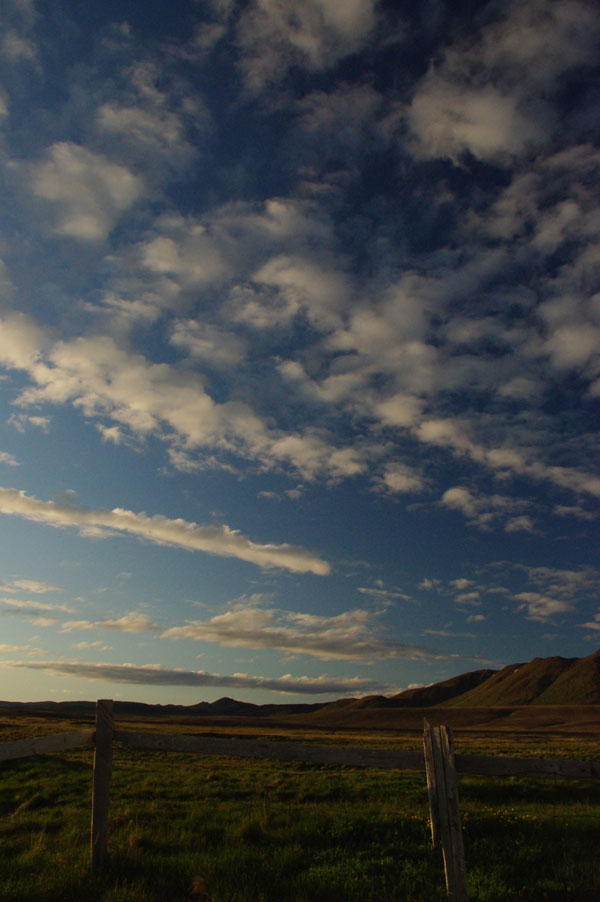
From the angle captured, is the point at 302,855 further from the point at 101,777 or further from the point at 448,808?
the point at 101,777

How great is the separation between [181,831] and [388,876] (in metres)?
3.76

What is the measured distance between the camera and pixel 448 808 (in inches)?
238

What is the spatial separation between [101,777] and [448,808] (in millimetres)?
4467

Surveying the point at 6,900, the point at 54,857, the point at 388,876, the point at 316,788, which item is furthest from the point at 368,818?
the point at 316,788

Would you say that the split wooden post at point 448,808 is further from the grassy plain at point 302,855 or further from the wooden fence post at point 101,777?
the wooden fence post at point 101,777

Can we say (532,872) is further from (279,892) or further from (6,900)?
(6,900)

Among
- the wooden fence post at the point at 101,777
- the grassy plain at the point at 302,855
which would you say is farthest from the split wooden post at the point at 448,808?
the wooden fence post at the point at 101,777

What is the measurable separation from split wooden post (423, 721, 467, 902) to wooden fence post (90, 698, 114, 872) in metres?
4.07

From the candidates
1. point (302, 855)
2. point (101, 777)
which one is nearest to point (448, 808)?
point (302, 855)

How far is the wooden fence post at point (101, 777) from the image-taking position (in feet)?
23.4

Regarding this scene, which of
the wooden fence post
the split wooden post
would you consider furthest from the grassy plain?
the split wooden post

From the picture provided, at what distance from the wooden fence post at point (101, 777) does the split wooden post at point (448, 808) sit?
407cm

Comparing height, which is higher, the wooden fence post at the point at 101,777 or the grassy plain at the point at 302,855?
the wooden fence post at the point at 101,777

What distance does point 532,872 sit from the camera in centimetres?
727
